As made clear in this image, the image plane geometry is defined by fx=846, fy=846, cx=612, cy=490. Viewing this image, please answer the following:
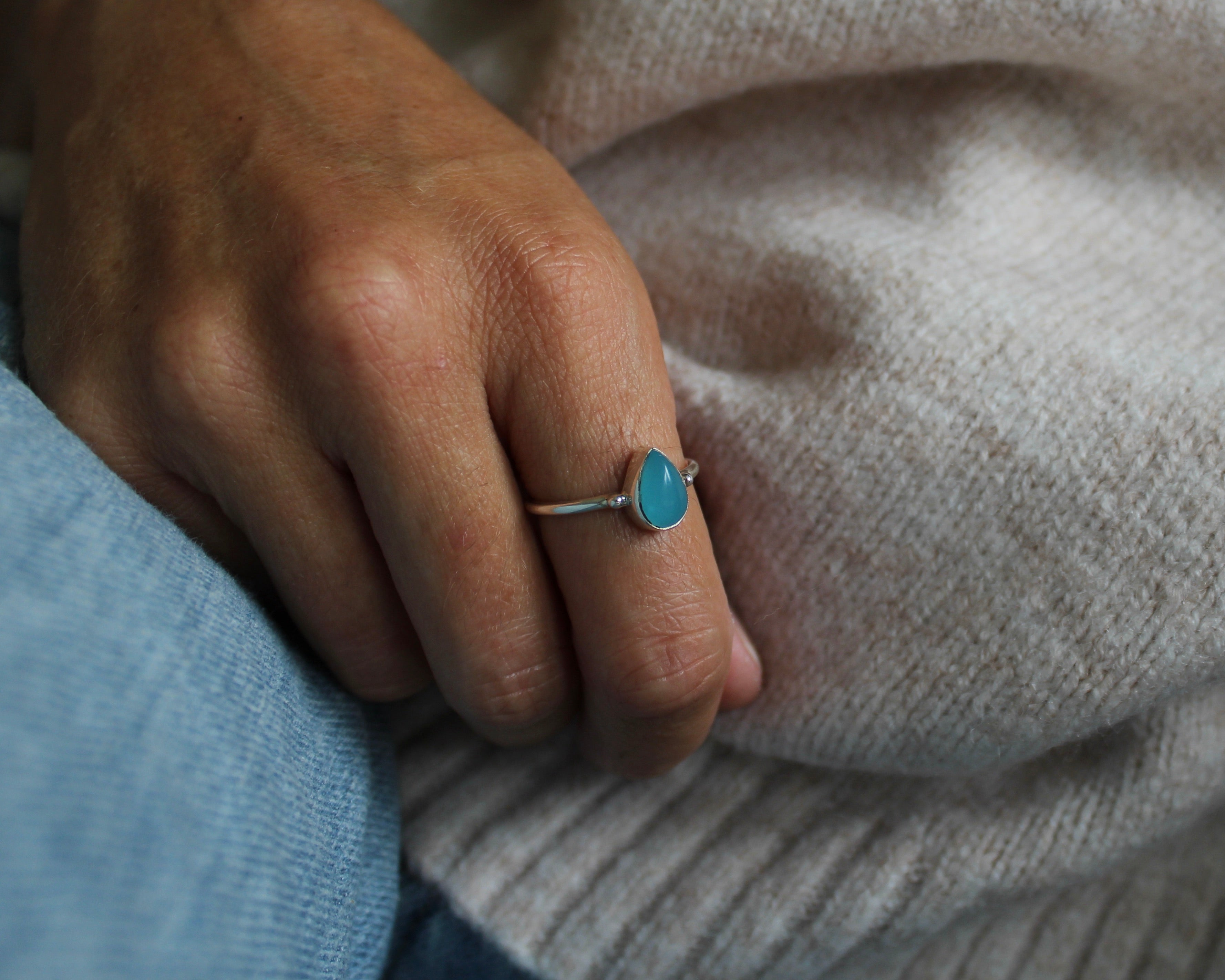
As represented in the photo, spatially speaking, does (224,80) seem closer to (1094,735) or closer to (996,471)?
(996,471)

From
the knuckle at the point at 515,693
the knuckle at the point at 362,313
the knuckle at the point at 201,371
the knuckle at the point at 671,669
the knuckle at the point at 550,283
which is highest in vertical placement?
the knuckle at the point at 550,283

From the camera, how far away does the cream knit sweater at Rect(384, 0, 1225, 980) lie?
1.89 ft

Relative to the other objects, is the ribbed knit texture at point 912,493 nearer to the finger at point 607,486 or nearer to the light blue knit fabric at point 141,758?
the finger at point 607,486

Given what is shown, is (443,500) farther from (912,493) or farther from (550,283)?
(912,493)

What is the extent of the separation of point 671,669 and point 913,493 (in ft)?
0.71

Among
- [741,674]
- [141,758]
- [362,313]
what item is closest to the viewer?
[141,758]

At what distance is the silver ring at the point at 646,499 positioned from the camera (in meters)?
0.54

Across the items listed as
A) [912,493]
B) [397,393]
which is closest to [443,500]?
[397,393]

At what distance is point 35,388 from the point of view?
613mm

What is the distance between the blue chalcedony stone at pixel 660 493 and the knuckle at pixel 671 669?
0.07 m

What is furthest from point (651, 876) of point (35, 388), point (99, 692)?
point (35, 388)

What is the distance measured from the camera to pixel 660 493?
0.55 meters

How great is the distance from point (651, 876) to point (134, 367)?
1.79 ft

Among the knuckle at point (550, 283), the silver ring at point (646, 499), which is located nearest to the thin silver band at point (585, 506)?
the silver ring at point (646, 499)
